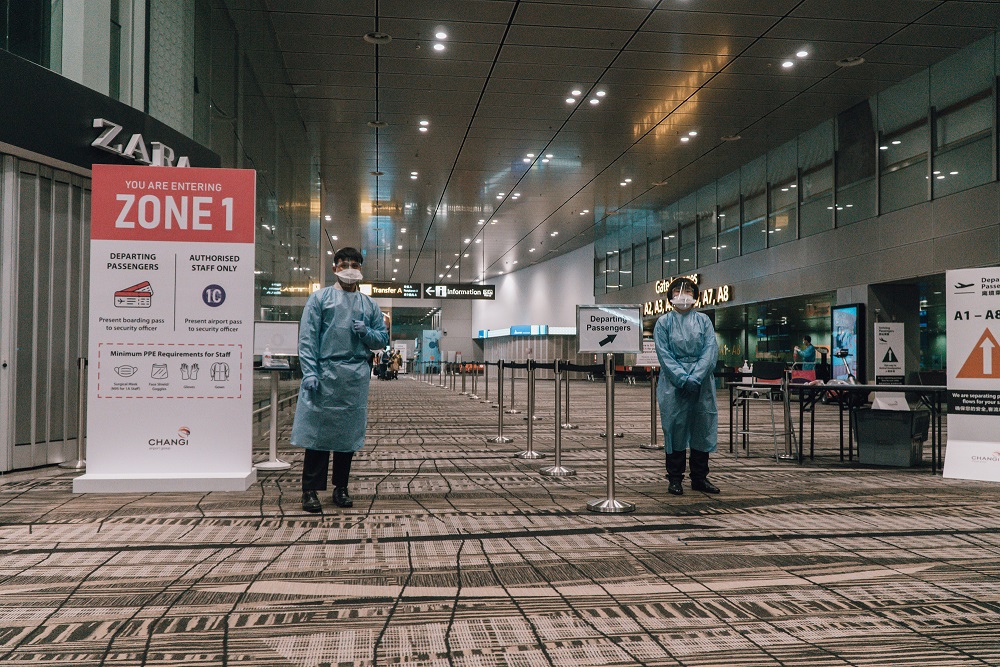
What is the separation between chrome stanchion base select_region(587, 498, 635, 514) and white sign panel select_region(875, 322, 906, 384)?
7.86 metres

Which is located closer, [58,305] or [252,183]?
[252,183]

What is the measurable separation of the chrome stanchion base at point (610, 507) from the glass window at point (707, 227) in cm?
1842

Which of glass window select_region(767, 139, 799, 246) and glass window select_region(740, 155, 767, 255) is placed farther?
glass window select_region(740, 155, 767, 255)

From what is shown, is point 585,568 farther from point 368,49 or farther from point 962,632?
point 368,49

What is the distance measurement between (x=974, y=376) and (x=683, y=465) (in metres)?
2.69

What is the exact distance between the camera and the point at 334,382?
4.79 meters

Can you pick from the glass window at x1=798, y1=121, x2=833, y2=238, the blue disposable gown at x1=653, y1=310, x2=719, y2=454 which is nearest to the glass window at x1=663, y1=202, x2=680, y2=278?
the glass window at x1=798, y1=121, x2=833, y2=238

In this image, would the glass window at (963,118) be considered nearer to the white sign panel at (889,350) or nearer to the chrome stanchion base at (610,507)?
the white sign panel at (889,350)

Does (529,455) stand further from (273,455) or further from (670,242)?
(670,242)

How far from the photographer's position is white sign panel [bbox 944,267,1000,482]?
6.04 meters

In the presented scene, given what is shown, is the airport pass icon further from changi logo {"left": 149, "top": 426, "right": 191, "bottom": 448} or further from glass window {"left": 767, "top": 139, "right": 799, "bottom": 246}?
glass window {"left": 767, "top": 139, "right": 799, "bottom": 246}

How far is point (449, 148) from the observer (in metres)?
17.3

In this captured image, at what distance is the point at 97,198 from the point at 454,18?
695 centimetres

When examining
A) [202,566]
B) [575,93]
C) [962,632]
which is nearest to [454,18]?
[575,93]
